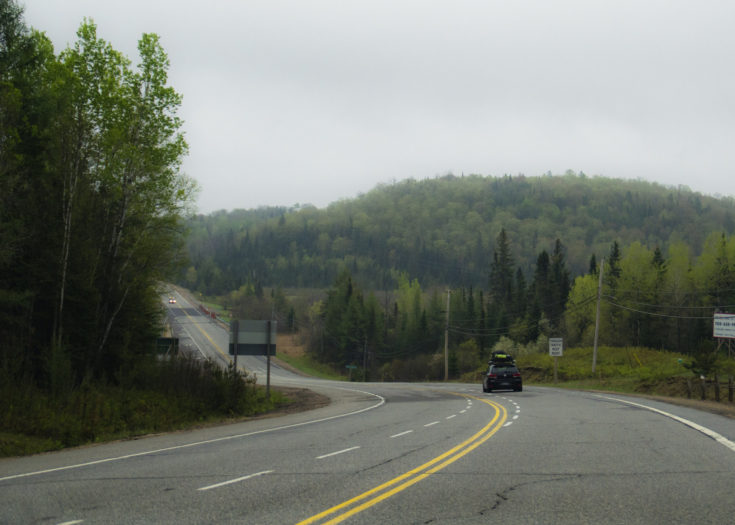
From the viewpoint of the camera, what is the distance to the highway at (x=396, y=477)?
6.42m

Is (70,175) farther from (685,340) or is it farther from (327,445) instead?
(685,340)

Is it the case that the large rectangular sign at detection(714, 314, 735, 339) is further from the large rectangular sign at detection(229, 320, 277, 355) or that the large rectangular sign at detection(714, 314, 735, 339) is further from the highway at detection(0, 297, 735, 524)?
the large rectangular sign at detection(229, 320, 277, 355)

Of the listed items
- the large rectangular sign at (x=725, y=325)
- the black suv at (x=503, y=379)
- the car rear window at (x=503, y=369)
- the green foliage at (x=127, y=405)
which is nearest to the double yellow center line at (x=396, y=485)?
the green foliage at (x=127, y=405)

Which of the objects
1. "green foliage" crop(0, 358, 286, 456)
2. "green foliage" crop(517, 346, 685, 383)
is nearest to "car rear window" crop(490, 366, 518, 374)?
"green foliage" crop(517, 346, 685, 383)

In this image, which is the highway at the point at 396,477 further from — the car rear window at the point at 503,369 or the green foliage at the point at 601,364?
the green foliage at the point at 601,364

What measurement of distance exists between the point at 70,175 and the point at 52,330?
5471 millimetres

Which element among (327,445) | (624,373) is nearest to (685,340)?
(624,373)

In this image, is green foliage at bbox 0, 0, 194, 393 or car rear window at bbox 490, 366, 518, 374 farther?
car rear window at bbox 490, 366, 518, 374

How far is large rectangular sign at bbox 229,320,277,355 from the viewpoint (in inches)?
958

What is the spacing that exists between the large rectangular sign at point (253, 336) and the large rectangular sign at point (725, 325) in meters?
21.4

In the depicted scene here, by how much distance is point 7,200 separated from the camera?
20562 millimetres

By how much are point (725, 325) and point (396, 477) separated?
27.6m

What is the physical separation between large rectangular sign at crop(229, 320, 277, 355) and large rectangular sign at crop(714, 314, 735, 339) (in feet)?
70.1

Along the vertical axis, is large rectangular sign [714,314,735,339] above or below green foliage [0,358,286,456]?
above
